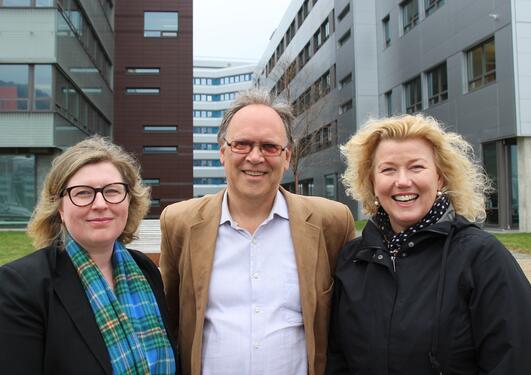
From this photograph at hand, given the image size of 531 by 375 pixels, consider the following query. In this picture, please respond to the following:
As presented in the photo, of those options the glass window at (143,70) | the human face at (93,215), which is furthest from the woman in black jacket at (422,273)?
the glass window at (143,70)

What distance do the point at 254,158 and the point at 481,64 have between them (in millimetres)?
19294

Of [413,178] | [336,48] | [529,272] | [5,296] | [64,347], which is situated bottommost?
[529,272]

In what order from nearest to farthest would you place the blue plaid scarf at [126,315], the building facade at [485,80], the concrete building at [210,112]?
the blue plaid scarf at [126,315], the building facade at [485,80], the concrete building at [210,112]

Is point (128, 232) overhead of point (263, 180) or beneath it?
beneath

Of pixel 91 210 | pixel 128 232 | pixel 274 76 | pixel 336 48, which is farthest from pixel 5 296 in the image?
pixel 336 48

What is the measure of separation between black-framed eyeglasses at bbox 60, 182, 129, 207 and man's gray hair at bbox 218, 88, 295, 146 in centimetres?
73

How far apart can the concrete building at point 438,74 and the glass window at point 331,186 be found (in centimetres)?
20

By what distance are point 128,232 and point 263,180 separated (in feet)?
2.64

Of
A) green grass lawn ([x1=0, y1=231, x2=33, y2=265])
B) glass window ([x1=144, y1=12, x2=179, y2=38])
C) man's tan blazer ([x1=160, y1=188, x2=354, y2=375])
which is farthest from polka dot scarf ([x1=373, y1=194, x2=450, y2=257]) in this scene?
glass window ([x1=144, y1=12, x2=179, y2=38])

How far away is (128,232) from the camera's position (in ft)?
9.04

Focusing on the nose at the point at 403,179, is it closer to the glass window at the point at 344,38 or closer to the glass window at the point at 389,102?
the glass window at the point at 389,102

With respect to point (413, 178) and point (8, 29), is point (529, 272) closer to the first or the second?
point (413, 178)

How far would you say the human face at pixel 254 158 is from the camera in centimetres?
275

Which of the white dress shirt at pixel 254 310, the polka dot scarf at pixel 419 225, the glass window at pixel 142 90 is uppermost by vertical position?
the glass window at pixel 142 90
